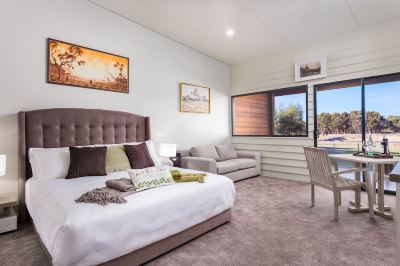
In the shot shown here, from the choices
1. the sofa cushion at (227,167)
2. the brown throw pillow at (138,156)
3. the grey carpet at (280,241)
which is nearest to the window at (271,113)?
the sofa cushion at (227,167)

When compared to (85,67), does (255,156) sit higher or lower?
lower

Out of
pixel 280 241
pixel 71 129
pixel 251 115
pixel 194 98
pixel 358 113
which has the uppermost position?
pixel 194 98

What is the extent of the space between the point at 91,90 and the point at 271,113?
4155 millimetres

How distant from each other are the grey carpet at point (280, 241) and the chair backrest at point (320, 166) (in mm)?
442

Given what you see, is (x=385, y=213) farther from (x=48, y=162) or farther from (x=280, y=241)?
(x=48, y=162)

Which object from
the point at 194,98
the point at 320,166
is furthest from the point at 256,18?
the point at 320,166

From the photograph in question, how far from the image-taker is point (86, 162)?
2.75 metres

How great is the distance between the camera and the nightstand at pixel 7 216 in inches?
94.2

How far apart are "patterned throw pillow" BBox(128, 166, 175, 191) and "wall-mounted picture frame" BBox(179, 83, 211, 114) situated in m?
2.64

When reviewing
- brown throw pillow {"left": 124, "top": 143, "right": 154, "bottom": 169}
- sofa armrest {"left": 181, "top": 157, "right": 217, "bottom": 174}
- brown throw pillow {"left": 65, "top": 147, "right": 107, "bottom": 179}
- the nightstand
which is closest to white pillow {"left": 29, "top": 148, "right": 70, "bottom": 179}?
brown throw pillow {"left": 65, "top": 147, "right": 107, "bottom": 179}

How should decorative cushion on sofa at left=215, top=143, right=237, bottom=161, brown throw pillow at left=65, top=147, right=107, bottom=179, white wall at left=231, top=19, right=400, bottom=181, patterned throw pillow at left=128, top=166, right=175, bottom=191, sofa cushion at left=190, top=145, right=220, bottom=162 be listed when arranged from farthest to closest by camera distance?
decorative cushion on sofa at left=215, top=143, right=237, bottom=161 < sofa cushion at left=190, top=145, right=220, bottom=162 < white wall at left=231, top=19, right=400, bottom=181 < brown throw pillow at left=65, top=147, right=107, bottom=179 < patterned throw pillow at left=128, top=166, right=175, bottom=191

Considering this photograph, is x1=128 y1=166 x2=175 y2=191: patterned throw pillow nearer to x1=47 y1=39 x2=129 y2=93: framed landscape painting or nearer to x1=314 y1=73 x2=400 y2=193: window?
x1=47 y1=39 x2=129 y2=93: framed landscape painting

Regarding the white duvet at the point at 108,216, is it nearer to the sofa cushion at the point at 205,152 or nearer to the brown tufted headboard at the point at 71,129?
the brown tufted headboard at the point at 71,129

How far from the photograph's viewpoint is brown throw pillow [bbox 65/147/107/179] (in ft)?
8.83
